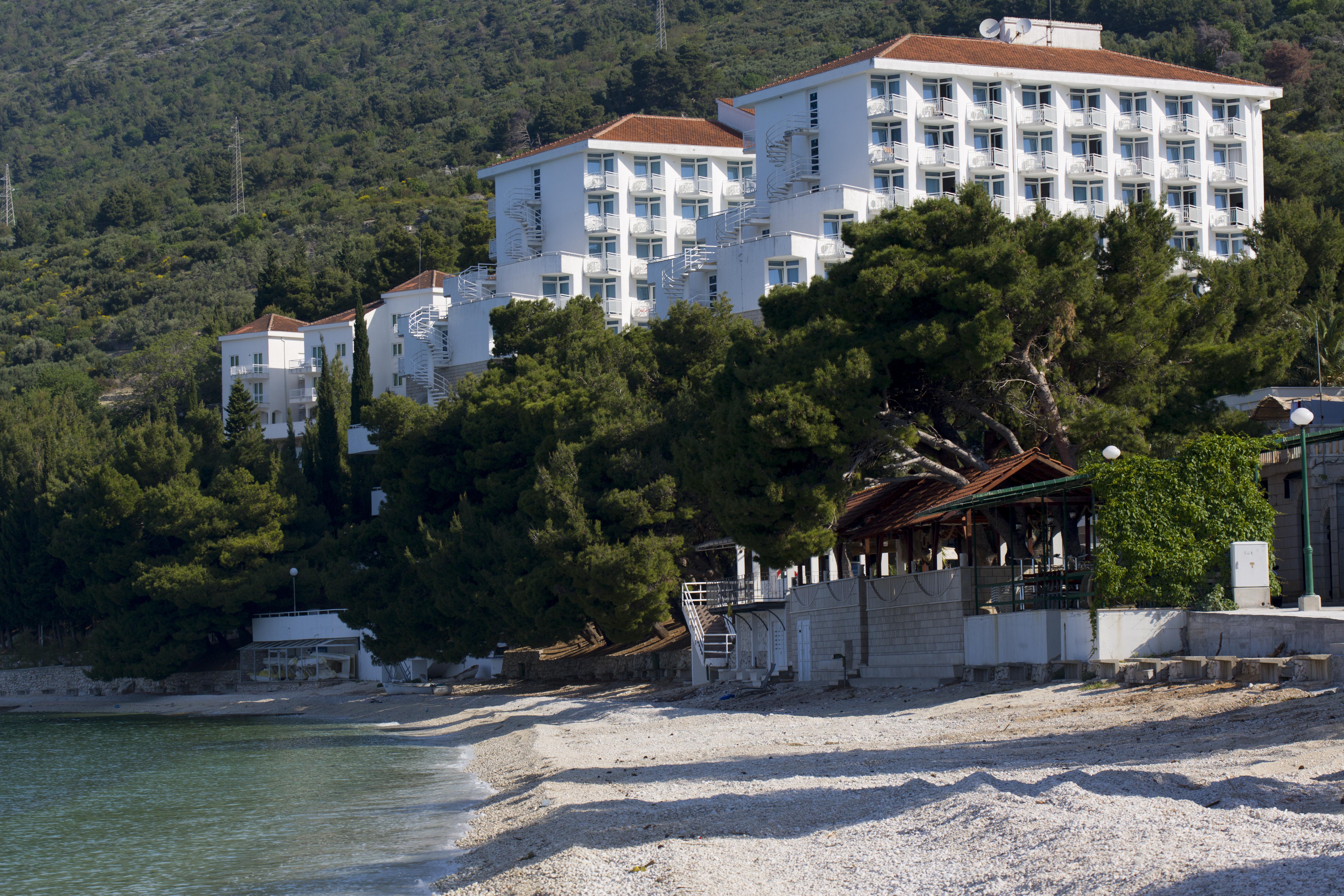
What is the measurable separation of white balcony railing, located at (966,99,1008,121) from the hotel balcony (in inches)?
740

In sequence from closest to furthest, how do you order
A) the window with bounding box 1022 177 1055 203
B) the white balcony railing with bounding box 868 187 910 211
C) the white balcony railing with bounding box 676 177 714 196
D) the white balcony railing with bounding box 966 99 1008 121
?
the white balcony railing with bounding box 868 187 910 211 → the white balcony railing with bounding box 966 99 1008 121 → the window with bounding box 1022 177 1055 203 → the white balcony railing with bounding box 676 177 714 196

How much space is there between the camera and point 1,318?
431 feet

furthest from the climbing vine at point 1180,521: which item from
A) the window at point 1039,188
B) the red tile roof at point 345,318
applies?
the red tile roof at point 345,318

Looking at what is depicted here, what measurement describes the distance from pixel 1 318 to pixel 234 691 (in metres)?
78.6

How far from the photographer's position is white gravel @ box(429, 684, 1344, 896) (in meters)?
9.55

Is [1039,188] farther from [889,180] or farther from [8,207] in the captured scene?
[8,207]

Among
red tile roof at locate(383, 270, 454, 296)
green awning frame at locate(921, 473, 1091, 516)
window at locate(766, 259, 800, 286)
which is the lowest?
green awning frame at locate(921, 473, 1091, 516)

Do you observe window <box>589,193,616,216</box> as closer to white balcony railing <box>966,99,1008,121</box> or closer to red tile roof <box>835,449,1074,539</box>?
white balcony railing <box>966,99,1008,121</box>

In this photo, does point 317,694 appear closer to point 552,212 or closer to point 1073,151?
point 552,212

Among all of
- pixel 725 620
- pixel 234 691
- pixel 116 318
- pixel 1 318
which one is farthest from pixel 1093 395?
pixel 1 318

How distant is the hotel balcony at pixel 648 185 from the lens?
80.5 metres

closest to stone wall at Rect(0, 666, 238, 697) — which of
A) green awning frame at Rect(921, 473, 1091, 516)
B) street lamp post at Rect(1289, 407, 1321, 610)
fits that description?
green awning frame at Rect(921, 473, 1091, 516)

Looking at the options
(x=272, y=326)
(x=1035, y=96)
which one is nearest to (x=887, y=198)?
(x=1035, y=96)

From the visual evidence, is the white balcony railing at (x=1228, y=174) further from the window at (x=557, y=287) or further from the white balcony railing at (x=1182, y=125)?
the window at (x=557, y=287)
